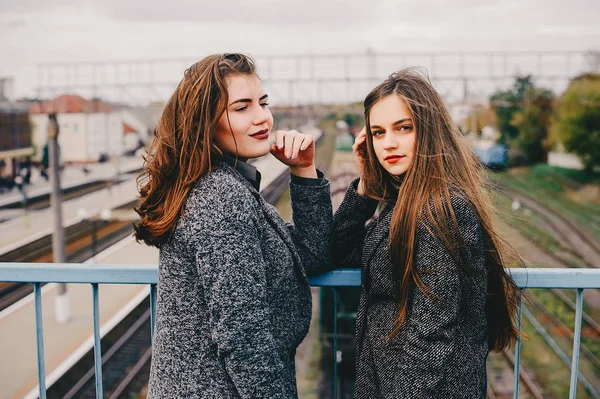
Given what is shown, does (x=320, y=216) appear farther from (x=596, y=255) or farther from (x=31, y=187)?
(x=31, y=187)

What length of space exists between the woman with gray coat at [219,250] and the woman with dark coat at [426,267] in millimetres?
221

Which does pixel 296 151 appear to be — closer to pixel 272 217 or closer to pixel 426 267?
pixel 272 217

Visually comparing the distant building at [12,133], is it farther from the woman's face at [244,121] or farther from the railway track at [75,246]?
the woman's face at [244,121]

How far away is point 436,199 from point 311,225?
427mm

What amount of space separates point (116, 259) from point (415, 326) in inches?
706

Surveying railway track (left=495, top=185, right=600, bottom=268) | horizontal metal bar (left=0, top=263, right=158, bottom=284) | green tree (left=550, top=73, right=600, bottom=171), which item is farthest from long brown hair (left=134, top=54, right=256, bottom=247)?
green tree (left=550, top=73, right=600, bottom=171)

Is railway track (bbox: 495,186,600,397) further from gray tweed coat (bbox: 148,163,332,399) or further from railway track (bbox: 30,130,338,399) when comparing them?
railway track (bbox: 30,130,338,399)

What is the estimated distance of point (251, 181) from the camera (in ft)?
4.94

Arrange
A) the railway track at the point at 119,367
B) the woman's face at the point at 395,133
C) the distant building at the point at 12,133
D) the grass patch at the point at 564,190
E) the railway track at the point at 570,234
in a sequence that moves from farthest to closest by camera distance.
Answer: the distant building at the point at 12,133 → the grass patch at the point at 564,190 → the railway track at the point at 570,234 → the railway track at the point at 119,367 → the woman's face at the point at 395,133

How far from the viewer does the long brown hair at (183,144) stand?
1.35 meters

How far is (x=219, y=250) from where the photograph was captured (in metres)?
1.26

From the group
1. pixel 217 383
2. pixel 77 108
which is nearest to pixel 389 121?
pixel 217 383

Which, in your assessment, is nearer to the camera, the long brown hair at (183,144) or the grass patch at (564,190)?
the long brown hair at (183,144)

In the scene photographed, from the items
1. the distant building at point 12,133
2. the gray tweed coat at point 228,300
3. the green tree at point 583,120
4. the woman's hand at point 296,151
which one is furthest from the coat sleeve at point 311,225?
the green tree at point 583,120
